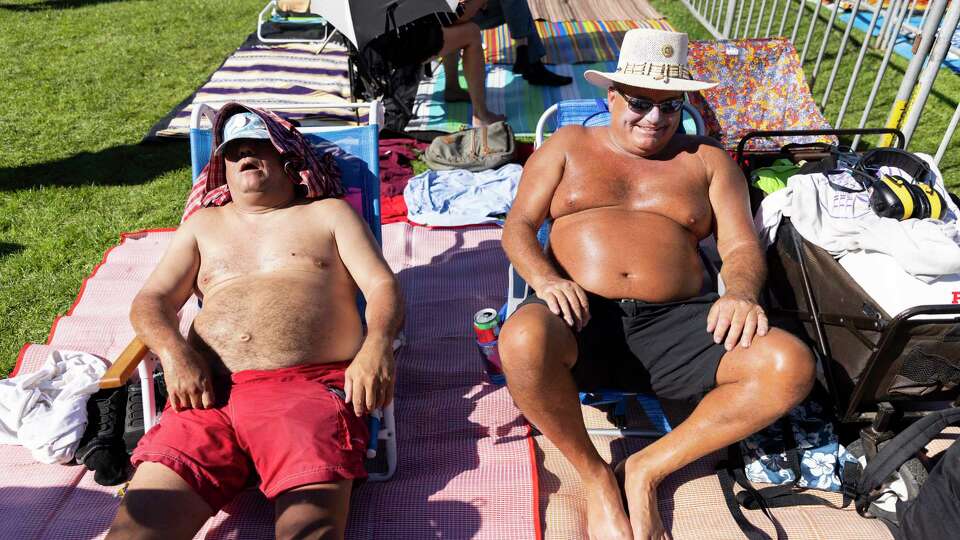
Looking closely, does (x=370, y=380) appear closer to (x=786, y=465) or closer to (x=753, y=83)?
(x=786, y=465)

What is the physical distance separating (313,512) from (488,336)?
3.45 ft

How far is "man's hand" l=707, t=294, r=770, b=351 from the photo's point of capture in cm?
219

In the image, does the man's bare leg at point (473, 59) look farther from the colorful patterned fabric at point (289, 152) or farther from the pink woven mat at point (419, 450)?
the colorful patterned fabric at point (289, 152)

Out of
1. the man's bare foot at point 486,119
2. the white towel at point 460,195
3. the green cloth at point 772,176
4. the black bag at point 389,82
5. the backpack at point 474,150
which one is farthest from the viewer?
the man's bare foot at point 486,119

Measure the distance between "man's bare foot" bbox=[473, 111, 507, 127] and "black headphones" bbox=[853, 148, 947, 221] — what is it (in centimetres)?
329

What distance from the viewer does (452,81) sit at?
6.11 m

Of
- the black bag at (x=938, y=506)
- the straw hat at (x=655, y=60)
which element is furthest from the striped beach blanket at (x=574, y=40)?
the black bag at (x=938, y=506)

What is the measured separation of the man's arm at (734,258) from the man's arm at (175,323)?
181 centimetres

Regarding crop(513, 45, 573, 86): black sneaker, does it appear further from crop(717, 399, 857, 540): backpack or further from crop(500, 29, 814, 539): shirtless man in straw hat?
crop(717, 399, 857, 540): backpack

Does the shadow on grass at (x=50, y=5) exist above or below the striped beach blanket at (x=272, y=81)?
below

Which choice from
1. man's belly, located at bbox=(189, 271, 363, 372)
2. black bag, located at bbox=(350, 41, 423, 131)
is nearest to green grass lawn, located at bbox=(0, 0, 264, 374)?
man's belly, located at bbox=(189, 271, 363, 372)

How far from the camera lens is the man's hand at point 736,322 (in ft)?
7.18

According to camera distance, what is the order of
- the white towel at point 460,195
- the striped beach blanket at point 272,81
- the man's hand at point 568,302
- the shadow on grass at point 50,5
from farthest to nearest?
the shadow on grass at point 50,5 → the striped beach blanket at point 272,81 → the white towel at point 460,195 → the man's hand at point 568,302

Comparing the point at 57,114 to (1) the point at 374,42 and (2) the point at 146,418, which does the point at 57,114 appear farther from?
(2) the point at 146,418
